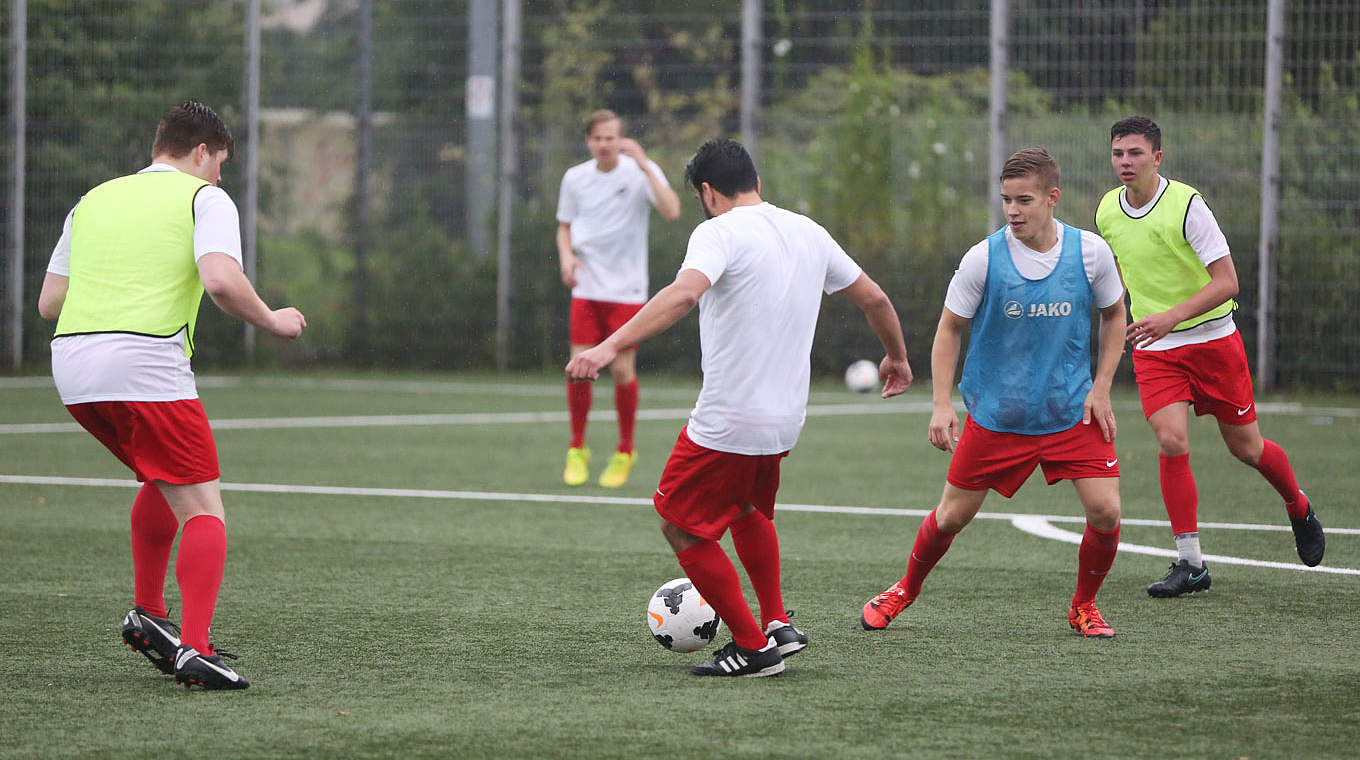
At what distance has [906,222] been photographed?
707 inches

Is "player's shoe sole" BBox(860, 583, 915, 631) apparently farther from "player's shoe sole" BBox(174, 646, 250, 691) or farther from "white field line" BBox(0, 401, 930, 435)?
"white field line" BBox(0, 401, 930, 435)

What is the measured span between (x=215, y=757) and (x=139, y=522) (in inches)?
53.2

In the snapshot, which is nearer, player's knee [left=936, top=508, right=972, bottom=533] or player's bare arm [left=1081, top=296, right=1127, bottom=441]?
player's bare arm [left=1081, top=296, right=1127, bottom=441]

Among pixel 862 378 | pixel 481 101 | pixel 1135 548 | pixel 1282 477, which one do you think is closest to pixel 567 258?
pixel 1135 548

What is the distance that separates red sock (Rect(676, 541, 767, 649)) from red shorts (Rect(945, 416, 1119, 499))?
3.48 feet

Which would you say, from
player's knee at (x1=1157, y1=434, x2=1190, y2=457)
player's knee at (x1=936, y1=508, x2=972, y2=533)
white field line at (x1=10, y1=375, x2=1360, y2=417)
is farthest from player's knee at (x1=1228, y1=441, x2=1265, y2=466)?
white field line at (x1=10, y1=375, x2=1360, y2=417)

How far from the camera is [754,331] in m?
5.21

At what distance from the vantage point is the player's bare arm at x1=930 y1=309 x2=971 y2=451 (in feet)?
18.9

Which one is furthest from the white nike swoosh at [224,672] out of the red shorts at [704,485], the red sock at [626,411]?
the red sock at [626,411]

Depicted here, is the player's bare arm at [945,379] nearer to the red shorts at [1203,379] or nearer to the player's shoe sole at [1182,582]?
the player's shoe sole at [1182,582]


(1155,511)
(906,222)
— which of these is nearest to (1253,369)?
(906,222)

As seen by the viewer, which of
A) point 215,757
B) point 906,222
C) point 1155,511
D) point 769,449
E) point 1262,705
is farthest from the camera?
point 906,222

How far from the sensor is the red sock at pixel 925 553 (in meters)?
6.16

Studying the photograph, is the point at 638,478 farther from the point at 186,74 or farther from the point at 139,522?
the point at 186,74
